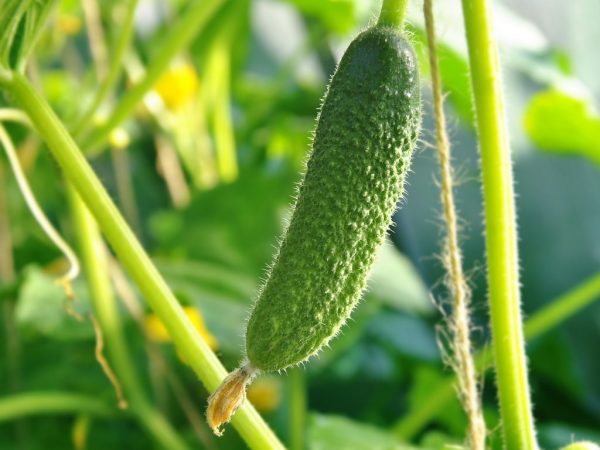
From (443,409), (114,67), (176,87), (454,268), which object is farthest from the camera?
(176,87)

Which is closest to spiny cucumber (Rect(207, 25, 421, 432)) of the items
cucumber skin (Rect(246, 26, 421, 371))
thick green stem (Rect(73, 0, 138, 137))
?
cucumber skin (Rect(246, 26, 421, 371))

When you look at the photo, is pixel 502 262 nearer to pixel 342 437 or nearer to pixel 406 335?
pixel 342 437

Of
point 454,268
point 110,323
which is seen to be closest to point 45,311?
point 110,323

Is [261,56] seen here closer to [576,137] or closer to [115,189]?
[115,189]

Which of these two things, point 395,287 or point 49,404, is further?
point 395,287

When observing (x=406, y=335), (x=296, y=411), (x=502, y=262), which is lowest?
(x=406, y=335)

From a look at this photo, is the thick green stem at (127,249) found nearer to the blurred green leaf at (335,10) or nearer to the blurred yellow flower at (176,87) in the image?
the blurred green leaf at (335,10)

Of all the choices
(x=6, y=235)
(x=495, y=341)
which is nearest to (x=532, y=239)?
(x=6, y=235)

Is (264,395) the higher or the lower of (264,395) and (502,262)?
the lower
